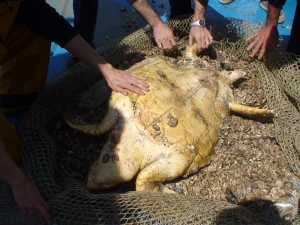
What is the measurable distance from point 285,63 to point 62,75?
1724mm

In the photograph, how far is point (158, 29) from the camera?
2689mm

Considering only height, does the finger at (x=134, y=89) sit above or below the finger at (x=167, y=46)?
above

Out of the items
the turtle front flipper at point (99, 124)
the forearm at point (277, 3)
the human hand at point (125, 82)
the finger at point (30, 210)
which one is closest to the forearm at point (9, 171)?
the finger at point (30, 210)

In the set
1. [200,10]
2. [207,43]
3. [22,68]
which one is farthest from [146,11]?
[22,68]

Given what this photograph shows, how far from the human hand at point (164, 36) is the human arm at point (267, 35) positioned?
63cm

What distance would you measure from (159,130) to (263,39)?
118 centimetres

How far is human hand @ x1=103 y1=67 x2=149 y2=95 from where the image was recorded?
2.16 m

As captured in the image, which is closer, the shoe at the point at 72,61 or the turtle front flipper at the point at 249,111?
the turtle front flipper at the point at 249,111

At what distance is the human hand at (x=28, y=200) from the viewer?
5.22 feet

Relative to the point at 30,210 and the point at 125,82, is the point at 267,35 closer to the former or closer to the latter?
the point at 125,82

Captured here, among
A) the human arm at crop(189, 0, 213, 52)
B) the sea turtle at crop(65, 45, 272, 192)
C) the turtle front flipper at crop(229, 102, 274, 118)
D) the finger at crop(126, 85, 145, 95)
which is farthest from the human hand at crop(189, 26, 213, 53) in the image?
the finger at crop(126, 85, 145, 95)

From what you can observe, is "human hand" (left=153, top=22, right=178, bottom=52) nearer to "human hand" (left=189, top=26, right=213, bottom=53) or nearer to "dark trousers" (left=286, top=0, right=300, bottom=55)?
"human hand" (left=189, top=26, right=213, bottom=53)

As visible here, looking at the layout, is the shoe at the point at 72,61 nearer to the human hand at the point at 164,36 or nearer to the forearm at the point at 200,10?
the human hand at the point at 164,36

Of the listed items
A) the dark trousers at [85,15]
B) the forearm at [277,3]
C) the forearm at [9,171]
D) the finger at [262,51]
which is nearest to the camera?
the forearm at [9,171]
